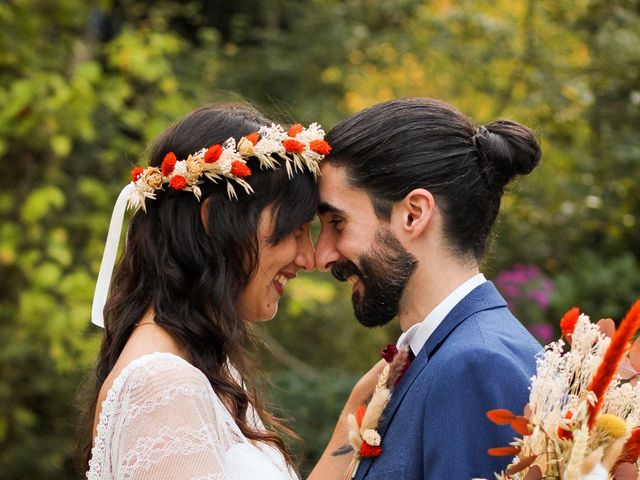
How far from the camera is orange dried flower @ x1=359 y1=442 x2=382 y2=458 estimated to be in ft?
9.04

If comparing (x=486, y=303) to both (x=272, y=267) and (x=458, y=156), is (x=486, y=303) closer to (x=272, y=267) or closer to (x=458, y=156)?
(x=458, y=156)

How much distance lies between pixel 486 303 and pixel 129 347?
1.06 m

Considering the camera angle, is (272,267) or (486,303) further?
(272,267)

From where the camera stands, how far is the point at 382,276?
9.75 feet

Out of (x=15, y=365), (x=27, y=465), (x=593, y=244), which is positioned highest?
(x=593, y=244)

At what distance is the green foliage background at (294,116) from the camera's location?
6.13 meters

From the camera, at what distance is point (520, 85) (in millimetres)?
9188

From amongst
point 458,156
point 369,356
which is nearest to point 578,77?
point 369,356

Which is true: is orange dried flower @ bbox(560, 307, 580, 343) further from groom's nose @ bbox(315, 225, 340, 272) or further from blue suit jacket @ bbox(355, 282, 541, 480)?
groom's nose @ bbox(315, 225, 340, 272)

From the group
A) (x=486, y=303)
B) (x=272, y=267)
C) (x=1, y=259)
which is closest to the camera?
(x=486, y=303)

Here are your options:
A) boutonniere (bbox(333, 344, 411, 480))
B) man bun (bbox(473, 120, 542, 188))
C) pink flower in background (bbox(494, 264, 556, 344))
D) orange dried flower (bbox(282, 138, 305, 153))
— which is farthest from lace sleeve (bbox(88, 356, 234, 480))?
pink flower in background (bbox(494, 264, 556, 344))

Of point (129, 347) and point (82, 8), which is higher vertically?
point (82, 8)

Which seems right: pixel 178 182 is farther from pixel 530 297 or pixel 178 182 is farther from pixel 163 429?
pixel 530 297

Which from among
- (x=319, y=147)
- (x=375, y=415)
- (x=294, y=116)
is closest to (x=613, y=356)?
(x=375, y=415)
